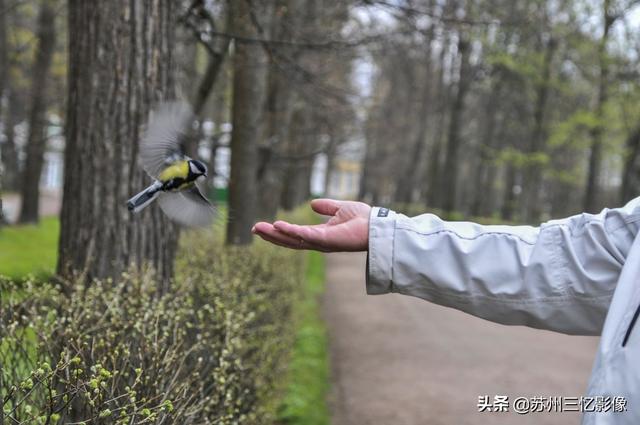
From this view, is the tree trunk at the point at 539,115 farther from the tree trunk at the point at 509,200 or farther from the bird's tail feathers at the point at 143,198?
the bird's tail feathers at the point at 143,198

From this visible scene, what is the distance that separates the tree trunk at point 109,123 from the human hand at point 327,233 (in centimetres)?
226

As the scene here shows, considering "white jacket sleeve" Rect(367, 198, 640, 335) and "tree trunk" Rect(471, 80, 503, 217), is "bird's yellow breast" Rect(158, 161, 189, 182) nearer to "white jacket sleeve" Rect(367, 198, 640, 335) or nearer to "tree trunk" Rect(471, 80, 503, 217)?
"white jacket sleeve" Rect(367, 198, 640, 335)

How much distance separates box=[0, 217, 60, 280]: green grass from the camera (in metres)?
10.2

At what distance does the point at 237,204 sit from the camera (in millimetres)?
8141

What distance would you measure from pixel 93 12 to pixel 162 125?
2.01 metres

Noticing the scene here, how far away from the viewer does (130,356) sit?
253 cm

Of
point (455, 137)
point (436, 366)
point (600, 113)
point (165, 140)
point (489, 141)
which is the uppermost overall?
point (600, 113)

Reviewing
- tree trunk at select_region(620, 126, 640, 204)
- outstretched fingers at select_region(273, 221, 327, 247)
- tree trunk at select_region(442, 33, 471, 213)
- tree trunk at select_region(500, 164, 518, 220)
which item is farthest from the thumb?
tree trunk at select_region(500, 164, 518, 220)

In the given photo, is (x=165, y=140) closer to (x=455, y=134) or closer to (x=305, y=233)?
(x=305, y=233)

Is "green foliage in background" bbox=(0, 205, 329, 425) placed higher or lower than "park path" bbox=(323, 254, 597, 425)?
higher

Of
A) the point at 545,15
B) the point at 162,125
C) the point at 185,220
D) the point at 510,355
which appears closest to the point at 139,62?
the point at 162,125

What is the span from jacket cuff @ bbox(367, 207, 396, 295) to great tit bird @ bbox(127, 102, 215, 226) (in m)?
0.61

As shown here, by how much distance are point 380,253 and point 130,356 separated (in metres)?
1.09

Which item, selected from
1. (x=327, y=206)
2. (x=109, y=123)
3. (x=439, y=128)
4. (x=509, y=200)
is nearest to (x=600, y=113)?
(x=509, y=200)
